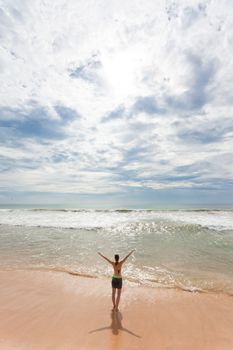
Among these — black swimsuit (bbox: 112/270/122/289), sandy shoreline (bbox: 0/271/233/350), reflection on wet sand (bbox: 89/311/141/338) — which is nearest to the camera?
sandy shoreline (bbox: 0/271/233/350)

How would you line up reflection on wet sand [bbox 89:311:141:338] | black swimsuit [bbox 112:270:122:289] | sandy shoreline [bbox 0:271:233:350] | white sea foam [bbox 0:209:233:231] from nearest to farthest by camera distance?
sandy shoreline [bbox 0:271:233:350] → reflection on wet sand [bbox 89:311:141:338] → black swimsuit [bbox 112:270:122:289] → white sea foam [bbox 0:209:233:231]

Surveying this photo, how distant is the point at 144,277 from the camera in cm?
959

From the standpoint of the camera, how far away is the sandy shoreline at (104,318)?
555 centimetres

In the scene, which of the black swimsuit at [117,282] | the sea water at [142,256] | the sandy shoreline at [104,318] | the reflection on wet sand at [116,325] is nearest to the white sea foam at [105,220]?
the sea water at [142,256]

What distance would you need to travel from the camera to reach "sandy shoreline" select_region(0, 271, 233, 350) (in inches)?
218

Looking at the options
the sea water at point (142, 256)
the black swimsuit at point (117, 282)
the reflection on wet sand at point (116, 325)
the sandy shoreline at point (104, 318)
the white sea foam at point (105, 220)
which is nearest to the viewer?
the sandy shoreline at point (104, 318)

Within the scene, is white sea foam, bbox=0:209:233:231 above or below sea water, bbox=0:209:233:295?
above

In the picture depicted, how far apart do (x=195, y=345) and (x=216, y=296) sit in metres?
2.88

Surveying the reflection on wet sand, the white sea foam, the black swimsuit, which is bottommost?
the reflection on wet sand

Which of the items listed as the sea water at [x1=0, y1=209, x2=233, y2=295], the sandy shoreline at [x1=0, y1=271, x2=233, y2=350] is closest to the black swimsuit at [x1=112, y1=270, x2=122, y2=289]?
the sandy shoreline at [x1=0, y1=271, x2=233, y2=350]

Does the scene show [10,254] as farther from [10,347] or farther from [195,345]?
[195,345]

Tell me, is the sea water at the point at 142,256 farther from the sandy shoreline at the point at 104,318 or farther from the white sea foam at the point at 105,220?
the white sea foam at the point at 105,220

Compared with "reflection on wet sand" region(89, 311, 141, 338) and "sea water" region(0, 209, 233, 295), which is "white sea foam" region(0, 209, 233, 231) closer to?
"sea water" region(0, 209, 233, 295)

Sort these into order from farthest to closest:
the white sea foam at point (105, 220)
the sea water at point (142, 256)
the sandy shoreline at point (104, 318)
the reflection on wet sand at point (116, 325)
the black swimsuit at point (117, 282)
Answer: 1. the white sea foam at point (105, 220)
2. the sea water at point (142, 256)
3. the black swimsuit at point (117, 282)
4. the reflection on wet sand at point (116, 325)
5. the sandy shoreline at point (104, 318)
